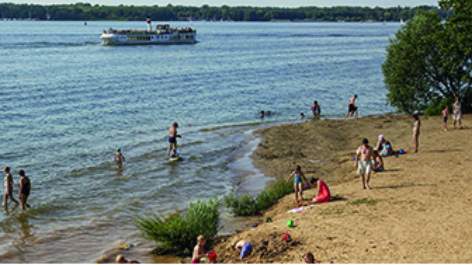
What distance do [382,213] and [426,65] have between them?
20634mm

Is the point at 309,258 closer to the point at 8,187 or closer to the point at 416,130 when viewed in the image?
the point at 416,130

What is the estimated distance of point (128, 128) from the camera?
31.5m

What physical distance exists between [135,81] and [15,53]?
3485 centimetres

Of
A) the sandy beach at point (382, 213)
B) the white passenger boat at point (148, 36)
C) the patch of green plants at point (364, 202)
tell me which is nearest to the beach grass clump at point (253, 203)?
the sandy beach at point (382, 213)

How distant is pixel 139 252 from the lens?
14.0 meters

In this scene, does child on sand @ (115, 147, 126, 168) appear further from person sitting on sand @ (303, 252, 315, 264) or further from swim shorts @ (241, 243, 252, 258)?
person sitting on sand @ (303, 252, 315, 264)

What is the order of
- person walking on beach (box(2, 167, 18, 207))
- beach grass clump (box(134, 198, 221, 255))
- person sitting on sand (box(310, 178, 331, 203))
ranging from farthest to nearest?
person walking on beach (box(2, 167, 18, 207)) → person sitting on sand (box(310, 178, 331, 203)) → beach grass clump (box(134, 198, 221, 255))

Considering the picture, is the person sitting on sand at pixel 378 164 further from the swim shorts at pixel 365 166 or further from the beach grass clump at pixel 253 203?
the beach grass clump at pixel 253 203

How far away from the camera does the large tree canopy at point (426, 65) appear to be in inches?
1173

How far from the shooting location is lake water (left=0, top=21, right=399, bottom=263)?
54.9ft

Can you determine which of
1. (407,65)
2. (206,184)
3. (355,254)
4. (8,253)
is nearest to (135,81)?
(407,65)

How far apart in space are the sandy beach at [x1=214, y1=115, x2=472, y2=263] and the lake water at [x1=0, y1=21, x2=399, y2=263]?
10.3 feet

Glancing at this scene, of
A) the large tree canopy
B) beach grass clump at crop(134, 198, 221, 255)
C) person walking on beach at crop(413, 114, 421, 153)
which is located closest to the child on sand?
beach grass clump at crop(134, 198, 221, 255)

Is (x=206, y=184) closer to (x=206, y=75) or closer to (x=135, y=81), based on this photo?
(x=135, y=81)
